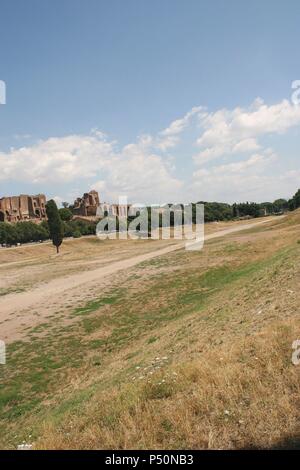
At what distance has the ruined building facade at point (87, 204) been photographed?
180 metres

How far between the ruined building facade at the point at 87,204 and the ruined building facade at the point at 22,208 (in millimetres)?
22897

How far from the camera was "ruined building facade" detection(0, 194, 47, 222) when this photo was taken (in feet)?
464

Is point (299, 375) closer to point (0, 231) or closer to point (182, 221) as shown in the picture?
point (0, 231)

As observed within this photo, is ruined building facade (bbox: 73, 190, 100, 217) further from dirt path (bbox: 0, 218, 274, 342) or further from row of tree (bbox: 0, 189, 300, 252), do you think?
dirt path (bbox: 0, 218, 274, 342)

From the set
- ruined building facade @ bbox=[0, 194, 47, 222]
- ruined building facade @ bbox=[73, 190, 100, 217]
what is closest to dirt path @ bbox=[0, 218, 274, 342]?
ruined building facade @ bbox=[0, 194, 47, 222]

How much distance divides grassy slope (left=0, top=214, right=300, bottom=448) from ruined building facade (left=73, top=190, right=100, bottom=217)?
531ft

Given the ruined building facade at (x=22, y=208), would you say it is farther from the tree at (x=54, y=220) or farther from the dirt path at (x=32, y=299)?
the dirt path at (x=32, y=299)

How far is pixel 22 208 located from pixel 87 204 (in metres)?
39.3

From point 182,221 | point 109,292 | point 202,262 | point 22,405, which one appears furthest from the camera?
point 182,221

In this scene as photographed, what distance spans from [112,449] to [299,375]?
3.58m

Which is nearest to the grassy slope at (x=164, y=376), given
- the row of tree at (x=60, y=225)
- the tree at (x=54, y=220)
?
the tree at (x=54, y=220)

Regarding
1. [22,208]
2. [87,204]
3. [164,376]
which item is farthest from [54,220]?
[87,204]

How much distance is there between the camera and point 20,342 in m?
16.5
